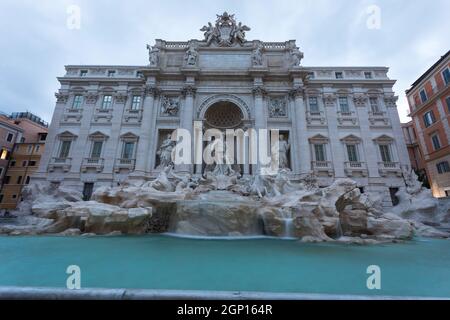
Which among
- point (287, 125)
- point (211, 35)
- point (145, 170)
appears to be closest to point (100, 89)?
point (145, 170)

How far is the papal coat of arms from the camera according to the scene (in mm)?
20359

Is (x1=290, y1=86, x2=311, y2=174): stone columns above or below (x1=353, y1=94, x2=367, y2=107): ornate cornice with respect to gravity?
below

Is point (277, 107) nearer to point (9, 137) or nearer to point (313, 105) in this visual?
point (313, 105)

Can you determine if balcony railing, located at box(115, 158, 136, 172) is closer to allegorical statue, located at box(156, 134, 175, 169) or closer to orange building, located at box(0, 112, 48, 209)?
allegorical statue, located at box(156, 134, 175, 169)

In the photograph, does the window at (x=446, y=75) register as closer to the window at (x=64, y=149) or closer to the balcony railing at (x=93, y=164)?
the balcony railing at (x=93, y=164)

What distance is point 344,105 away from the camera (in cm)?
1934

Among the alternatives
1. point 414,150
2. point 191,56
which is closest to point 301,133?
point 191,56

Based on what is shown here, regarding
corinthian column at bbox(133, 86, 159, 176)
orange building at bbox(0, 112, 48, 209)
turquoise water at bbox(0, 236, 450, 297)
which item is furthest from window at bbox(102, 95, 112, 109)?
turquoise water at bbox(0, 236, 450, 297)

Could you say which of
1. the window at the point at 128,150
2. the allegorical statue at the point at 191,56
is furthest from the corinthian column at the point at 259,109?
the window at the point at 128,150

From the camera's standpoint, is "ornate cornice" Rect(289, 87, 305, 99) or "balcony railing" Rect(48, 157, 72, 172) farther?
"ornate cornice" Rect(289, 87, 305, 99)

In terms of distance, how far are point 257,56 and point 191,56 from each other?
6.19 metres

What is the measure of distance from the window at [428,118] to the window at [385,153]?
6.67 meters

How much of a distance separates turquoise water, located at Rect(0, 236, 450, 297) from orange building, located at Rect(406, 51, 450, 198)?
63.6 feet

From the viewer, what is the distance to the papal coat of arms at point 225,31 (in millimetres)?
20359
